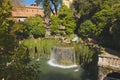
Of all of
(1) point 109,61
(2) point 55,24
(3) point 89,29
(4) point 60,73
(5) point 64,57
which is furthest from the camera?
(2) point 55,24

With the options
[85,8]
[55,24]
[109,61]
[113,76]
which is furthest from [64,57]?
[109,61]

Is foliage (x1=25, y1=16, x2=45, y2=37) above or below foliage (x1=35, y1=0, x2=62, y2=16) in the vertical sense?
below

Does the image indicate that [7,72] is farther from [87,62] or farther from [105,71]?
[87,62]

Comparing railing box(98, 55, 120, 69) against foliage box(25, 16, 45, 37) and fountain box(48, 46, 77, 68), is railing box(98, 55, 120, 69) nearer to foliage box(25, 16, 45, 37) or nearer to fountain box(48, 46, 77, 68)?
fountain box(48, 46, 77, 68)

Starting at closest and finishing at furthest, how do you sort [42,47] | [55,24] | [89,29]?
[89,29], [42,47], [55,24]

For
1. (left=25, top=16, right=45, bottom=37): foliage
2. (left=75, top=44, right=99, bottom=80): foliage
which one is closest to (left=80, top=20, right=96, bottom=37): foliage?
(left=75, top=44, right=99, bottom=80): foliage

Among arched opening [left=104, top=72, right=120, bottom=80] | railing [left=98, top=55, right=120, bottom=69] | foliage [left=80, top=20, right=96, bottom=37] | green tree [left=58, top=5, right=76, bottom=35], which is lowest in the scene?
arched opening [left=104, top=72, right=120, bottom=80]

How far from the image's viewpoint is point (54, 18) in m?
42.8

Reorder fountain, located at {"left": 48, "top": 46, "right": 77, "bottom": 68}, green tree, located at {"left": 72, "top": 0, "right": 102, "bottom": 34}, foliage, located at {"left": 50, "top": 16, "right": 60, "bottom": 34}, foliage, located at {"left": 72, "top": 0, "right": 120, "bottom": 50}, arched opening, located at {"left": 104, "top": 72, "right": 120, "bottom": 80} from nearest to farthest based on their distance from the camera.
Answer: arched opening, located at {"left": 104, "top": 72, "right": 120, "bottom": 80} < foliage, located at {"left": 72, "top": 0, "right": 120, "bottom": 50} < fountain, located at {"left": 48, "top": 46, "right": 77, "bottom": 68} < green tree, located at {"left": 72, "top": 0, "right": 102, "bottom": 34} < foliage, located at {"left": 50, "top": 16, "right": 60, "bottom": 34}

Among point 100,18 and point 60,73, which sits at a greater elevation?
point 100,18

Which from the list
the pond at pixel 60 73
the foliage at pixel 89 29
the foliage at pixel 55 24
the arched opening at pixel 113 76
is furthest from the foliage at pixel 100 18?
the arched opening at pixel 113 76

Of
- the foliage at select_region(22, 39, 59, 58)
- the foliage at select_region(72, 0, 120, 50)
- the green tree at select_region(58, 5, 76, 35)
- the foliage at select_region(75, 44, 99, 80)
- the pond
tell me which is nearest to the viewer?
the pond

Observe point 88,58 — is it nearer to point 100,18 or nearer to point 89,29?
point 89,29

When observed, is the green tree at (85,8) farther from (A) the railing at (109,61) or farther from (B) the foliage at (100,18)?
(A) the railing at (109,61)
